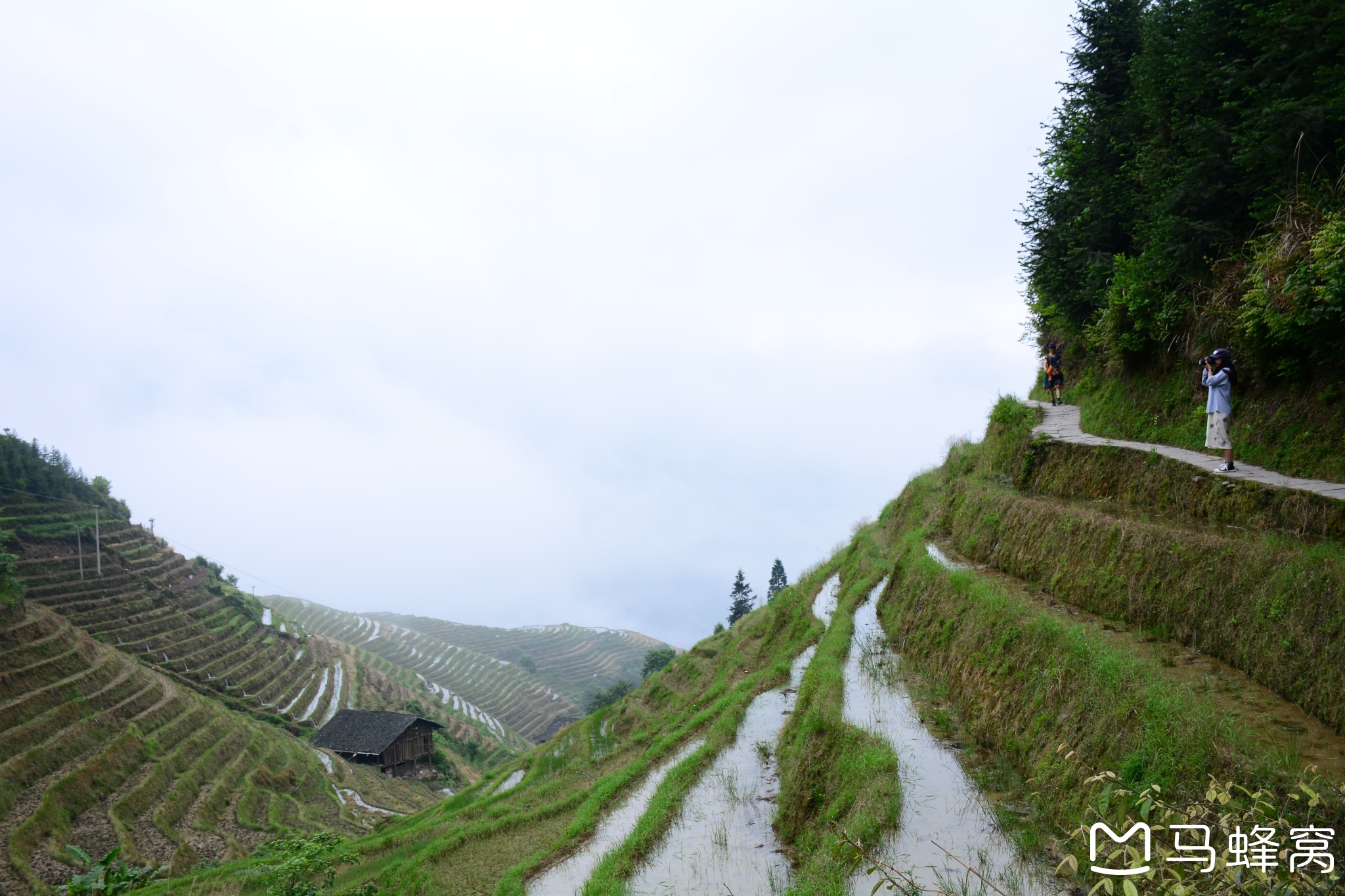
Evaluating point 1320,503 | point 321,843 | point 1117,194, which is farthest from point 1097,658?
point 1117,194

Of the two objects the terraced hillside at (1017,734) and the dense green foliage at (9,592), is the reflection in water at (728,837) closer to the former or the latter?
the terraced hillside at (1017,734)

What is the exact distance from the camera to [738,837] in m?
9.01

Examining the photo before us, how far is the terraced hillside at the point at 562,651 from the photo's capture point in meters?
140

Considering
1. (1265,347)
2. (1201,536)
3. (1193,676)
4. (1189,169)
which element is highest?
(1189,169)

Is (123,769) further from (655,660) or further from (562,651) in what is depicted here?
(562,651)

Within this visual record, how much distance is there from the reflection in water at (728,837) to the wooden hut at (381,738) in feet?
155

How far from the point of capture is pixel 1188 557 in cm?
816

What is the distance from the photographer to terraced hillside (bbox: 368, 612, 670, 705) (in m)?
140

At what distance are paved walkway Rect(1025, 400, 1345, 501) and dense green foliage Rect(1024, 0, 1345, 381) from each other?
170 cm

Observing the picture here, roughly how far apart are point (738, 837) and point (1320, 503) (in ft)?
27.7

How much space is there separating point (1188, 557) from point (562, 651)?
583ft

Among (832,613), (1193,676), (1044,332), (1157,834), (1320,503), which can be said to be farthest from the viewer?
(1044,332)

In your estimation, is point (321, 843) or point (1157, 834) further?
point (321, 843)

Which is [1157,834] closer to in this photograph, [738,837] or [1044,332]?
[738,837]
